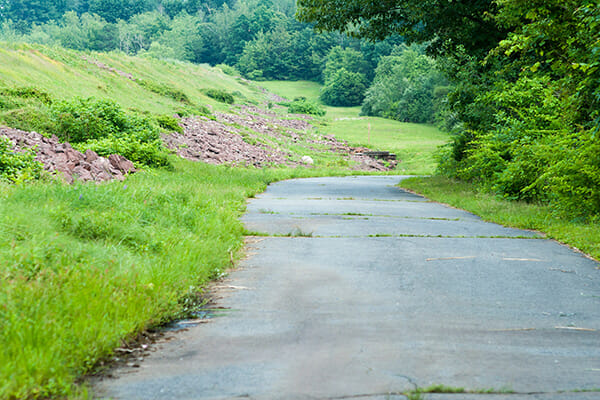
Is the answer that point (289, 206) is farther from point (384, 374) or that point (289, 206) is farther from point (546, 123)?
point (384, 374)

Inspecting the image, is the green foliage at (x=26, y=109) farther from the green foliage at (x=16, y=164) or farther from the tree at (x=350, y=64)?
the tree at (x=350, y=64)

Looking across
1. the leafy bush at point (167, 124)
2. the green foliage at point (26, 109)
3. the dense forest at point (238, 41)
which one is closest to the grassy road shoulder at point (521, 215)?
the green foliage at point (26, 109)

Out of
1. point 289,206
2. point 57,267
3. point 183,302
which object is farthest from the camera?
point 289,206

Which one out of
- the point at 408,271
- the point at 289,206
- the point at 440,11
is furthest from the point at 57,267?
the point at 440,11

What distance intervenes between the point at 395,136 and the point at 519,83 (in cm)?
4111

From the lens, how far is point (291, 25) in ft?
418

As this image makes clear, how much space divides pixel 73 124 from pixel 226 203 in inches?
282

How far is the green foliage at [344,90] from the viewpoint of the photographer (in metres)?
89.6

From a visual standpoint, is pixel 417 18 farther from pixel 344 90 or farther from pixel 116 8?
pixel 116 8

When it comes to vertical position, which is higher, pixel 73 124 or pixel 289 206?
pixel 73 124

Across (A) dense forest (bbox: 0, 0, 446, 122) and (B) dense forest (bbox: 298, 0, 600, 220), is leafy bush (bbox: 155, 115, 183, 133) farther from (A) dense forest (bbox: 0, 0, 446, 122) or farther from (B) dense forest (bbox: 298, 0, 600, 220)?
(A) dense forest (bbox: 0, 0, 446, 122)

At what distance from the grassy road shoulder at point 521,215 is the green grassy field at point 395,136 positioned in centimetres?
Result: 1293

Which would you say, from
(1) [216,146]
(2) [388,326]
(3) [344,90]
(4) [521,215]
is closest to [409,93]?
(3) [344,90]

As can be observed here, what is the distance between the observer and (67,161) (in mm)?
11695
